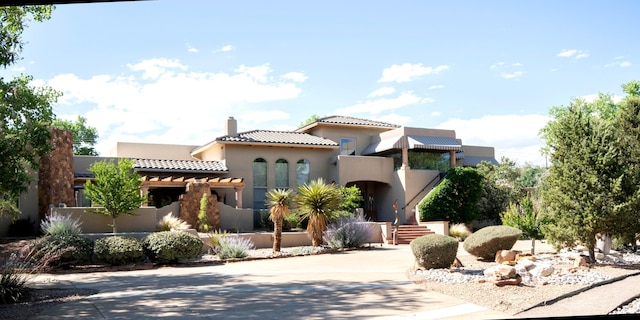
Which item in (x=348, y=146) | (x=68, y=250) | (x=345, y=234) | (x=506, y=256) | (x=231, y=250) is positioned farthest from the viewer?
(x=348, y=146)

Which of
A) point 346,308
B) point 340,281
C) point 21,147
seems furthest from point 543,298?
point 21,147

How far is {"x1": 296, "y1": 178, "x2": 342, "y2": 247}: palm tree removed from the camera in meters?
22.1

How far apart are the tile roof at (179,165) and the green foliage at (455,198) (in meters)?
11.2

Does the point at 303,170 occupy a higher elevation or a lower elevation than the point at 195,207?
higher

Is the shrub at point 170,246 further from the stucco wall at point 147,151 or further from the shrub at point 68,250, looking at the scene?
the stucco wall at point 147,151

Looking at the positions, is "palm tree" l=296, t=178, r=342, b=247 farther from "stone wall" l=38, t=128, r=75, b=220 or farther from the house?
"stone wall" l=38, t=128, r=75, b=220

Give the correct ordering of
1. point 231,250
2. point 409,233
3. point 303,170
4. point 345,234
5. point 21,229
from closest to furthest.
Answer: point 231,250 < point 345,234 < point 21,229 < point 409,233 < point 303,170

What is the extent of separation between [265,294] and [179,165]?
1915 cm

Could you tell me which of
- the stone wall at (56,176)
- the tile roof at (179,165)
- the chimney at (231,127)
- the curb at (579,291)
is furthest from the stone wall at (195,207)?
the curb at (579,291)

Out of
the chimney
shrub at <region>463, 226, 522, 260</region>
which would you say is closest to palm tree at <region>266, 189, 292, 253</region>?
shrub at <region>463, 226, 522, 260</region>

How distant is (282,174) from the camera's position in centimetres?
3139

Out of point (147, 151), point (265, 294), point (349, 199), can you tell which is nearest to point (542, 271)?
point (265, 294)

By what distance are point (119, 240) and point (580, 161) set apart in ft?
47.5

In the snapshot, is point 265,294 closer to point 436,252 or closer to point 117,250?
point 436,252
